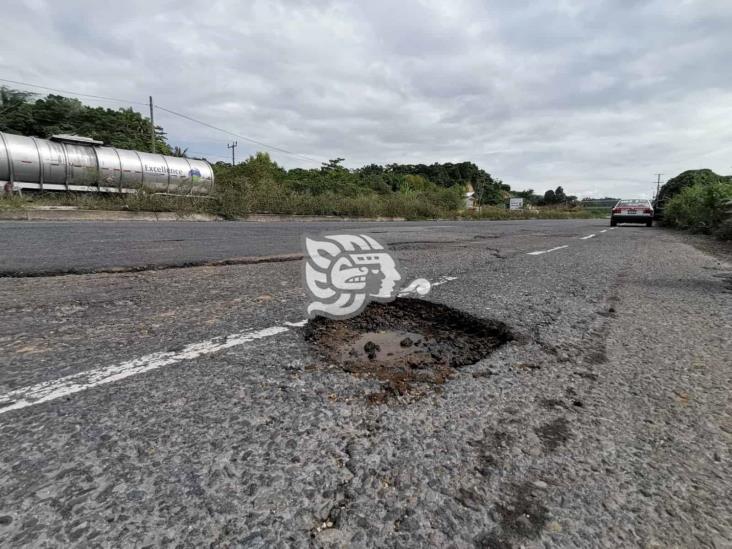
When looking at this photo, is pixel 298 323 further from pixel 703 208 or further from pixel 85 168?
pixel 85 168

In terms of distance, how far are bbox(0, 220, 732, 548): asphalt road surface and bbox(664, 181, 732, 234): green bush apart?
40.8 feet

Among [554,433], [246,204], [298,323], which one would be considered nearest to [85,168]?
[246,204]

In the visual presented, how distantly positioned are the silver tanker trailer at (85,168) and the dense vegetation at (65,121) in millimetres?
15651

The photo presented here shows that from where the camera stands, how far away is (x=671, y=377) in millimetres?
1589

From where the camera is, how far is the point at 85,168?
16.0m

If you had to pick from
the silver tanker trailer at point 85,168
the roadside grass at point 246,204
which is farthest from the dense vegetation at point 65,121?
the roadside grass at point 246,204

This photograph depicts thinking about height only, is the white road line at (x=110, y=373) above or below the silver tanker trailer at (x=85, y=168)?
below

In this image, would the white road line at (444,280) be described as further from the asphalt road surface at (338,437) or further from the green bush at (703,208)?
the green bush at (703,208)

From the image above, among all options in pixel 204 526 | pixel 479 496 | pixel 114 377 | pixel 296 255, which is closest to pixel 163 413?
pixel 114 377

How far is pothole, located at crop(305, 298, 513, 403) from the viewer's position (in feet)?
5.16

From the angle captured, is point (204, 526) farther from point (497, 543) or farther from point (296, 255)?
point (296, 255)

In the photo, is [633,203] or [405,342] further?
[633,203]

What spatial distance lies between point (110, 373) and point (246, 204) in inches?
652

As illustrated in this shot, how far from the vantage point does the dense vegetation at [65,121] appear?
99.0 ft
